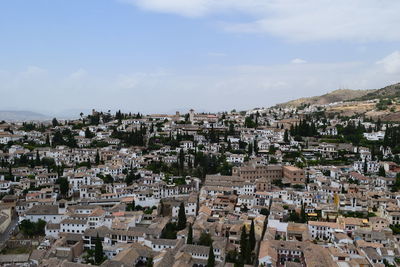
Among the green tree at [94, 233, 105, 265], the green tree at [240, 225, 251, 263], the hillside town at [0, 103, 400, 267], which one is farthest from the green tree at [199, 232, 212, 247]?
the green tree at [94, 233, 105, 265]

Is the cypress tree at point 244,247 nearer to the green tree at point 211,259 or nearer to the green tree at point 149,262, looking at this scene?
the green tree at point 211,259

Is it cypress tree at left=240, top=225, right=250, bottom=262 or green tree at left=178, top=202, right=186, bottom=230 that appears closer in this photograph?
cypress tree at left=240, top=225, right=250, bottom=262

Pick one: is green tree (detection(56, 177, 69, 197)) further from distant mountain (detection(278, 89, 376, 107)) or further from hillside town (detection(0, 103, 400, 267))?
distant mountain (detection(278, 89, 376, 107))

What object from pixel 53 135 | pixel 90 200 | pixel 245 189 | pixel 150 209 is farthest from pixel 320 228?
pixel 53 135

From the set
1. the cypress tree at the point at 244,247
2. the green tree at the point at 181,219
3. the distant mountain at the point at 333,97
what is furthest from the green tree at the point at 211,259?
the distant mountain at the point at 333,97

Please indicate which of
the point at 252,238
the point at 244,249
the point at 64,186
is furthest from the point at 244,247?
the point at 64,186

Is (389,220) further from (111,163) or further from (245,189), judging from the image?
(111,163)

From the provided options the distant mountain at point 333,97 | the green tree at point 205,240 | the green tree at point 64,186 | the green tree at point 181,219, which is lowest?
the green tree at point 205,240

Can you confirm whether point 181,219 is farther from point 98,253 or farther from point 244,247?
point 98,253
